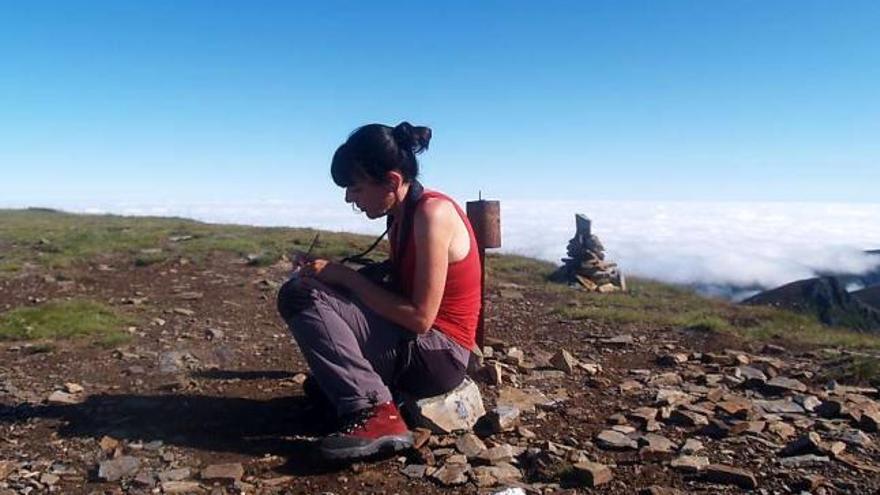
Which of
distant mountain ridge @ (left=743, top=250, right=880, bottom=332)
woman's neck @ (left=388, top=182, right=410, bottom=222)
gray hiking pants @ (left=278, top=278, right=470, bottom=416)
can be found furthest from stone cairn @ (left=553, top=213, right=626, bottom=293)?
woman's neck @ (left=388, top=182, right=410, bottom=222)

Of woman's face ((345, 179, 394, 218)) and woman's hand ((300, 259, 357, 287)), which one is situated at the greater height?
woman's face ((345, 179, 394, 218))

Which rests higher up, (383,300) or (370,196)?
(370,196)

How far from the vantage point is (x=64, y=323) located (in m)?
7.53

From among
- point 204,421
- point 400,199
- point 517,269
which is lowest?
point 204,421

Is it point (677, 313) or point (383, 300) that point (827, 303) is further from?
point (383, 300)

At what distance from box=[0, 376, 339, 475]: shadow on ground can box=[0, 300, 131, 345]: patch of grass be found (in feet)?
6.41

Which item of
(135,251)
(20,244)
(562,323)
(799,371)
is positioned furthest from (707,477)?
(20,244)

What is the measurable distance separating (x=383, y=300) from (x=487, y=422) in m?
1.15

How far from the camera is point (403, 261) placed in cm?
427

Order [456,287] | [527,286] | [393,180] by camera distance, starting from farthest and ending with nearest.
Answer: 1. [527,286]
2. [456,287]
3. [393,180]

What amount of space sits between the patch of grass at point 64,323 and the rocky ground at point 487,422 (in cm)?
27

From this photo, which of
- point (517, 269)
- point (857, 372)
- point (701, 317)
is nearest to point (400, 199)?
point (857, 372)

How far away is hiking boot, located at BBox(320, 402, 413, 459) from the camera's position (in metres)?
3.97

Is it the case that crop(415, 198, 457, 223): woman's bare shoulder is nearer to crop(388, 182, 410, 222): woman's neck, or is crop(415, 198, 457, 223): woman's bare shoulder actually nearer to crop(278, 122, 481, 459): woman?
crop(278, 122, 481, 459): woman
